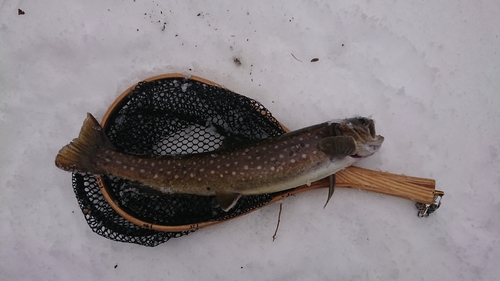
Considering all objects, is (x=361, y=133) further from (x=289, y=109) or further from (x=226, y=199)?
(x=226, y=199)

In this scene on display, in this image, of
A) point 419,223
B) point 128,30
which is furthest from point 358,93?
point 128,30

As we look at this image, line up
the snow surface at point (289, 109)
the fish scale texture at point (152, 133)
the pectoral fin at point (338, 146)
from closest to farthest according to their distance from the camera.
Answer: the pectoral fin at point (338, 146) → the fish scale texture at point (152, 133) → the snow surface at point (289, 109)

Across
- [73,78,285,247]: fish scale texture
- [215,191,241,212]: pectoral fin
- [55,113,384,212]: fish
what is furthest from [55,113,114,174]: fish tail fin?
[215,191,241,212]: pectoral fin

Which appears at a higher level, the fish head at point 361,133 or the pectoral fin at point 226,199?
the fish head at point 361,133

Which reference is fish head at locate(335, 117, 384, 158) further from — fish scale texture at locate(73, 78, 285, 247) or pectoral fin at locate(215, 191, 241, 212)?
pectoral fin at locate(215, 191, 241, 212)

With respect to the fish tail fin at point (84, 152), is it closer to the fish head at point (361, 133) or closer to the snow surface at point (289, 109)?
the snow surface at point (289, 109)

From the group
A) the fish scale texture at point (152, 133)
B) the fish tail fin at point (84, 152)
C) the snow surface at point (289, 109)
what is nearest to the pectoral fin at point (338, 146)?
the fish scale texture at point (152, 133)
